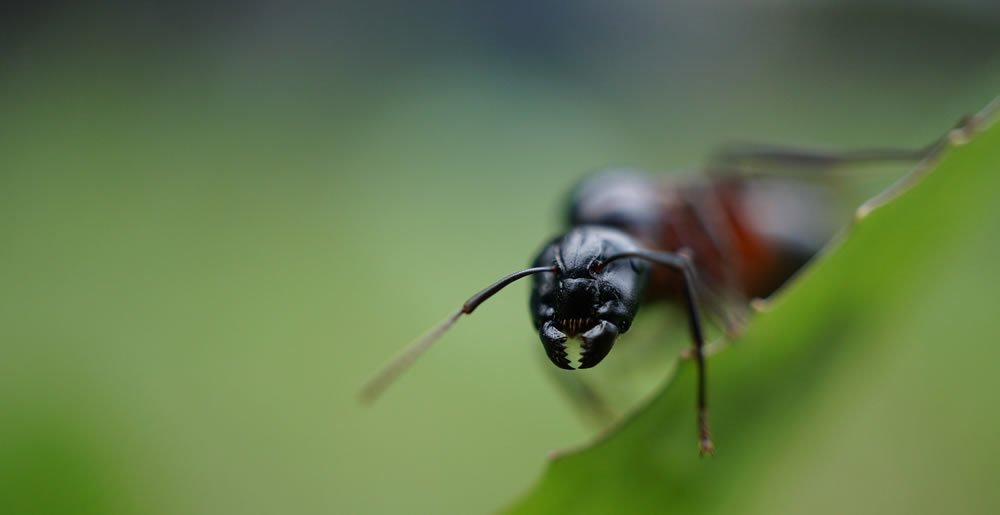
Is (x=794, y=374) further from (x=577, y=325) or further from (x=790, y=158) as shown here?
(x=790, y=158)

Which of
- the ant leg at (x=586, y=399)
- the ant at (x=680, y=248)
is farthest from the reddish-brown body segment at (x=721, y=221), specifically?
the ant leg at (x=586, y=399)

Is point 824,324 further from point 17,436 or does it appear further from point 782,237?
point 17,436

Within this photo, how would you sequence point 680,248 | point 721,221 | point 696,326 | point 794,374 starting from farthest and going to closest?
point 721,221 → point 680,248 → point 696,326 → point 794,374

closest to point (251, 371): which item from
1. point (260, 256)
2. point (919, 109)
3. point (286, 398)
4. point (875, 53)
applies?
point (286, 398)

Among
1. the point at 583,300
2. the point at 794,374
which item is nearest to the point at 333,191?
the point at 583,300

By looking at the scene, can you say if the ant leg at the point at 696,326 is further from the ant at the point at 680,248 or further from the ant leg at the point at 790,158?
the ant leg at the point at 790,158

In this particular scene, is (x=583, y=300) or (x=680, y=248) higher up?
(x=583, y=300)

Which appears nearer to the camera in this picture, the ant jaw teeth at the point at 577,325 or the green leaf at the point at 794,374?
the green leaf at the point at 794,374
